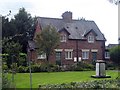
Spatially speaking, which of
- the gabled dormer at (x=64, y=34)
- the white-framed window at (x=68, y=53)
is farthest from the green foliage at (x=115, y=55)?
the gabled dormer at (x=64, y=34)

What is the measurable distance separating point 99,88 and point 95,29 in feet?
115

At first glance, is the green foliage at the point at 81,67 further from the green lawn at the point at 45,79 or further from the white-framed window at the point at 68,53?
the green lawn at the point at 45,79

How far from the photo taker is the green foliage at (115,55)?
146 feet

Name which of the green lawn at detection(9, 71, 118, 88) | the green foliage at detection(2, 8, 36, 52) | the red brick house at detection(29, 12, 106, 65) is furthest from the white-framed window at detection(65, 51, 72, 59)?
the green lawn at detection(9, 71, 118, 88)

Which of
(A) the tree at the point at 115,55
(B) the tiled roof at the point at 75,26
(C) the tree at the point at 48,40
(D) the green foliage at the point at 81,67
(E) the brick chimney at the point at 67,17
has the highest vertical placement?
(E) the brick chimney at the point at 67,17

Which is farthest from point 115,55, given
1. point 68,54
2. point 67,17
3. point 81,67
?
point 67,17

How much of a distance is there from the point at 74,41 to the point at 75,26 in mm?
Answer: 3165

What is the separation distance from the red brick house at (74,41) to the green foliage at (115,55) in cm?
326

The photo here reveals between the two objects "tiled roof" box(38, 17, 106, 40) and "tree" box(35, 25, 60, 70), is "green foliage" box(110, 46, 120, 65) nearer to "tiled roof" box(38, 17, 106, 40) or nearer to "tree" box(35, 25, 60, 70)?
"tiled roof" box(38, 17, 106, 40)

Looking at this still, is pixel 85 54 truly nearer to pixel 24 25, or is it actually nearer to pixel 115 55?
pixel 115 55

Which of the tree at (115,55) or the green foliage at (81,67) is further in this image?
the tree at (115,55)

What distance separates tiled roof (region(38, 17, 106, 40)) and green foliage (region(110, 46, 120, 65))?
4.22m

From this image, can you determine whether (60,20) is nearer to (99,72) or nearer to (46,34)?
(46,34)

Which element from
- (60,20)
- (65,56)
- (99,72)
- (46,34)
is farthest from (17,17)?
(99,72)
